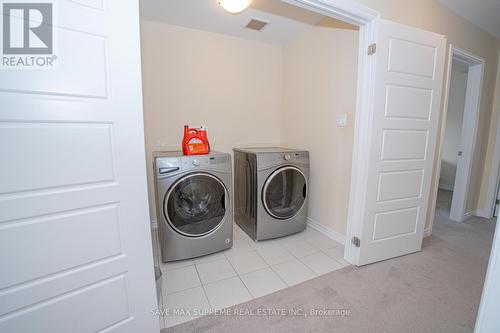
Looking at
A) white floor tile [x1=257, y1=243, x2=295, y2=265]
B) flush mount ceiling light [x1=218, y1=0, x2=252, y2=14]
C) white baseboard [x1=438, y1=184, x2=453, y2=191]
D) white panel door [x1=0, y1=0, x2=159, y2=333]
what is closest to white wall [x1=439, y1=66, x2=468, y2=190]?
white baseboard [x1=438, y1=184, x2=453, y2=191]

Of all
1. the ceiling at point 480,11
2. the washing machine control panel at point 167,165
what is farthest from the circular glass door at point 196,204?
the ceiling at point 480,11

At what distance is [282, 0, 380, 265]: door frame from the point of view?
144 cm

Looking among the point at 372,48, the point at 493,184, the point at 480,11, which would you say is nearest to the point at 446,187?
the point at 493,184

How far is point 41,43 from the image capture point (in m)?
0.78

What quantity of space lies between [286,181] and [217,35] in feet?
6.55

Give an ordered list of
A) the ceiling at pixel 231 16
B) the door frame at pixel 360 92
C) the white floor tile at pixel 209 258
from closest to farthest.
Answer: the door frame at pixel 360 92, the white floor tile at pixel 209 258, the ceiling at pixel 231 16

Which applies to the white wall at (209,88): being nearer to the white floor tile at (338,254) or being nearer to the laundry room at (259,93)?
the laundry room at (259,93)

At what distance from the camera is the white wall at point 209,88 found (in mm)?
2336

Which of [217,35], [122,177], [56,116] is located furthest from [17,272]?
[217,35]

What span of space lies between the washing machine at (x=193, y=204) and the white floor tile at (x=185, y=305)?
0.40m

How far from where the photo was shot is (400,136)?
5.77ft

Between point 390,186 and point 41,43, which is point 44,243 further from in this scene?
point 390,186

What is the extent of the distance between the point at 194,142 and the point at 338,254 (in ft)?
5.90

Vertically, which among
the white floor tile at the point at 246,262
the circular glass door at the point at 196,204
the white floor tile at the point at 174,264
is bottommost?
the white floor tile at the point at 174,264
